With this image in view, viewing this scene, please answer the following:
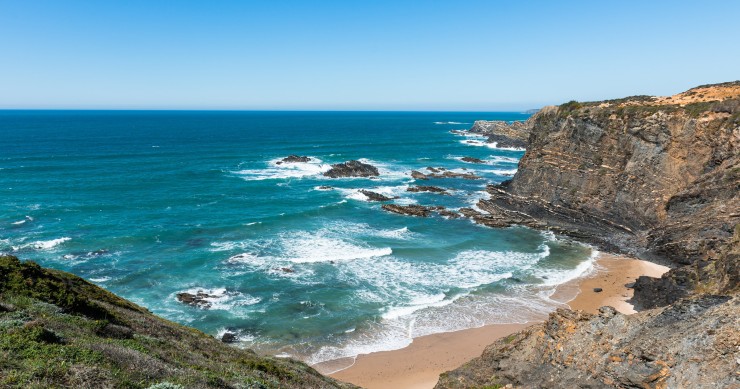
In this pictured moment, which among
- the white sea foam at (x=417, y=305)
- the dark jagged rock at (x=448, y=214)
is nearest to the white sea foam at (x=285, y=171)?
the dark jagged rock at (x=448, y=214)

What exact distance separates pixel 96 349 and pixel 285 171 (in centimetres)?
7207

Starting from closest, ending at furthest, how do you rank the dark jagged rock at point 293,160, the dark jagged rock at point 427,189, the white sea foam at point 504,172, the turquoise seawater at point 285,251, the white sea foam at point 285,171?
the turquoise seawater at point 285,251 < the dark jagged rock at point 427,189 < the white sea foam at point 285,171 < the white sea foam at point 504,172 < the dark jagged rock at point 293,160

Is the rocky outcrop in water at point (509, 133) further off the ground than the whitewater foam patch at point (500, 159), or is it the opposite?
the rocky outcrop in water at point (509, 133)

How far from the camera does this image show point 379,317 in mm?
29938

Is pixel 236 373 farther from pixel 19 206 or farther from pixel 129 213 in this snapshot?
pixel 19 206

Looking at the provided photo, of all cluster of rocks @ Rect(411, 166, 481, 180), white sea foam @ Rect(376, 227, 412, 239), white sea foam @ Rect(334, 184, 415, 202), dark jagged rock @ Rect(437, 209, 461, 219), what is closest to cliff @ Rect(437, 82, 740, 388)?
dark jagged rock @ Rect(437, 209, 461, 219)

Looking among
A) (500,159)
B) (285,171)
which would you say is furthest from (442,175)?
(285,171)

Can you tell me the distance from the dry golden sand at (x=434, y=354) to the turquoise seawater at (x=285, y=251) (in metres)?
1.01

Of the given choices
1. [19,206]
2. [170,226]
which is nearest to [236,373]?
[170,226]

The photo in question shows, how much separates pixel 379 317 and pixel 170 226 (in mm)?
29119

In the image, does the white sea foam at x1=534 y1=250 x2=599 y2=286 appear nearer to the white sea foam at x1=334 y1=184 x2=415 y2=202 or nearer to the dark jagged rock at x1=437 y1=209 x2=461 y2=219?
the dark jagged rock at x1=437 y1=209 x2=461 y2=219

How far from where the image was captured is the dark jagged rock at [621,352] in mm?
11383

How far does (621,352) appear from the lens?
1298cm

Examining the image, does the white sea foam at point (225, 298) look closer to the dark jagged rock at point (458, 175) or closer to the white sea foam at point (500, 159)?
the dark jagged rock at point (458, 175)
